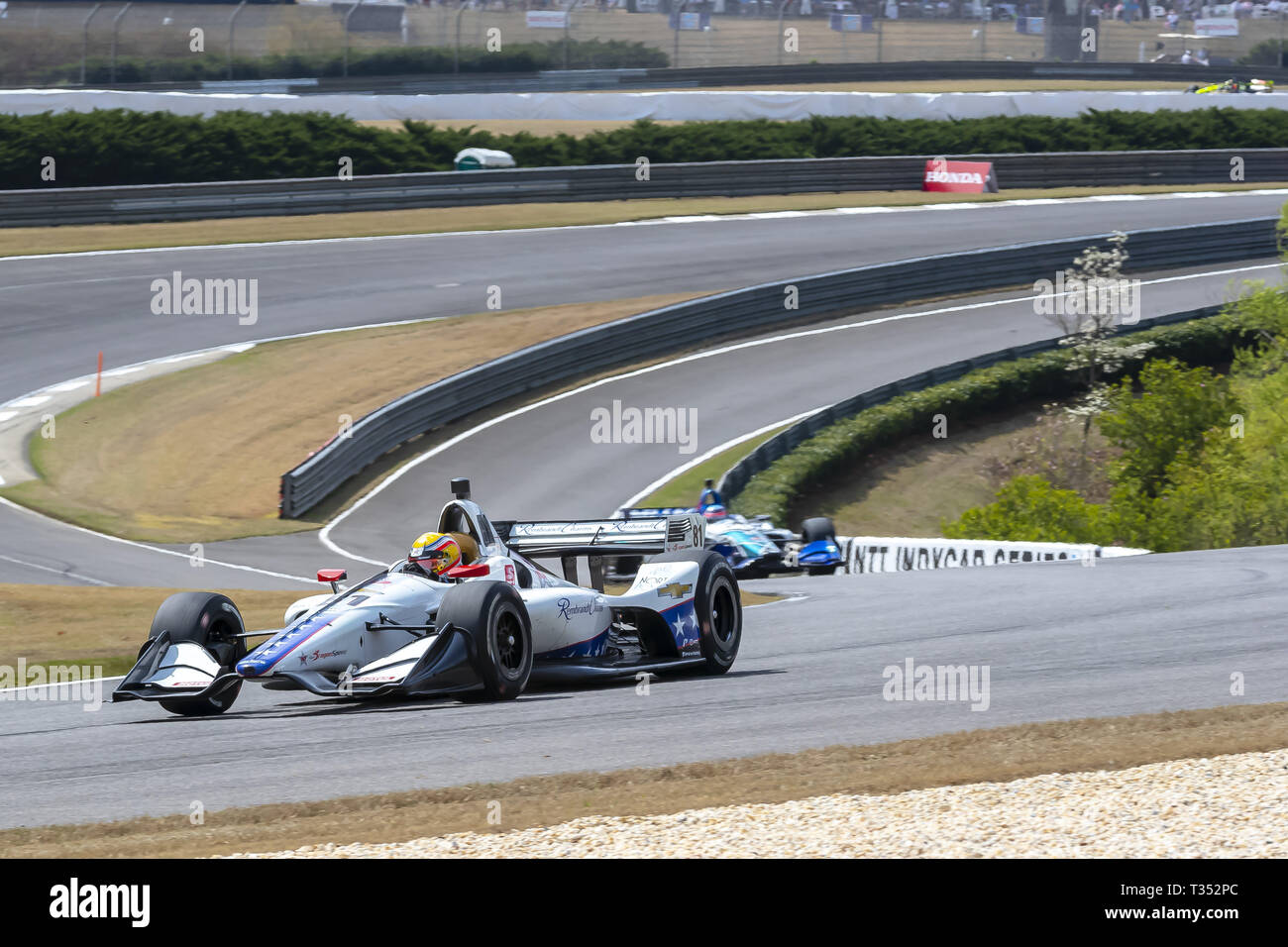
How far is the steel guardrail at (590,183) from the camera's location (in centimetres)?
4047

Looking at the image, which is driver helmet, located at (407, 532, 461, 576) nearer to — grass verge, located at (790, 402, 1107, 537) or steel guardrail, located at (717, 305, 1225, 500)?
steel guardrail, located at (717, 305, 1225, 500)

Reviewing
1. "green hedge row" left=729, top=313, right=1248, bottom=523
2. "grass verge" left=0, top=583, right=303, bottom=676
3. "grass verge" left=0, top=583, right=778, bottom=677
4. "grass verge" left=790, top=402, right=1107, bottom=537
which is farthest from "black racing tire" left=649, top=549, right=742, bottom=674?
"grass verge" left=790, top=402, right=1107, bottom=537

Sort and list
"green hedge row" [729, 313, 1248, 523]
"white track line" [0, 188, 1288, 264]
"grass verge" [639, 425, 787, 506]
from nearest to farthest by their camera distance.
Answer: "grass verge" [639, 425, 787, 506], "green hedge row" [729, 313, 1248, 523], "white track line" [0, 188, 1288, 264]

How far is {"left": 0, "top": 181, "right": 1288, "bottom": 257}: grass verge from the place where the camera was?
39469 millimetres

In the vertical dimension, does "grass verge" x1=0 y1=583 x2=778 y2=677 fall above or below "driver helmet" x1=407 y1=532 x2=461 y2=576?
below

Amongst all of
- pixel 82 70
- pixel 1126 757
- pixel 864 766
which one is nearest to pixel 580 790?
pixel 864 766

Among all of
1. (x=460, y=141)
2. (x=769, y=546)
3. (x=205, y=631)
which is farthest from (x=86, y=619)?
(x=460, y=141)

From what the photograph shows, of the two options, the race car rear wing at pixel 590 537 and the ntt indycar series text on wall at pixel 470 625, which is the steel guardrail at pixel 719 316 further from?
the ntt indycar series text on wall at pixel 470 625

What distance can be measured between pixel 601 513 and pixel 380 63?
37131mm

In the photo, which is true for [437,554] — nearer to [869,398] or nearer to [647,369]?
[869,398]

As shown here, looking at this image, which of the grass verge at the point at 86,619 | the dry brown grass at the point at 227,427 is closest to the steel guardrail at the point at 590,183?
the dry brown grass at the point at 227,427

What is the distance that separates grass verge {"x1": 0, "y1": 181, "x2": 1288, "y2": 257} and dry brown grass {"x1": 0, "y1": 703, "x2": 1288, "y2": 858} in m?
32.5

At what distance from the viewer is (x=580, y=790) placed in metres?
8.92

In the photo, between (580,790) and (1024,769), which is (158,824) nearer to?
(580,790)
